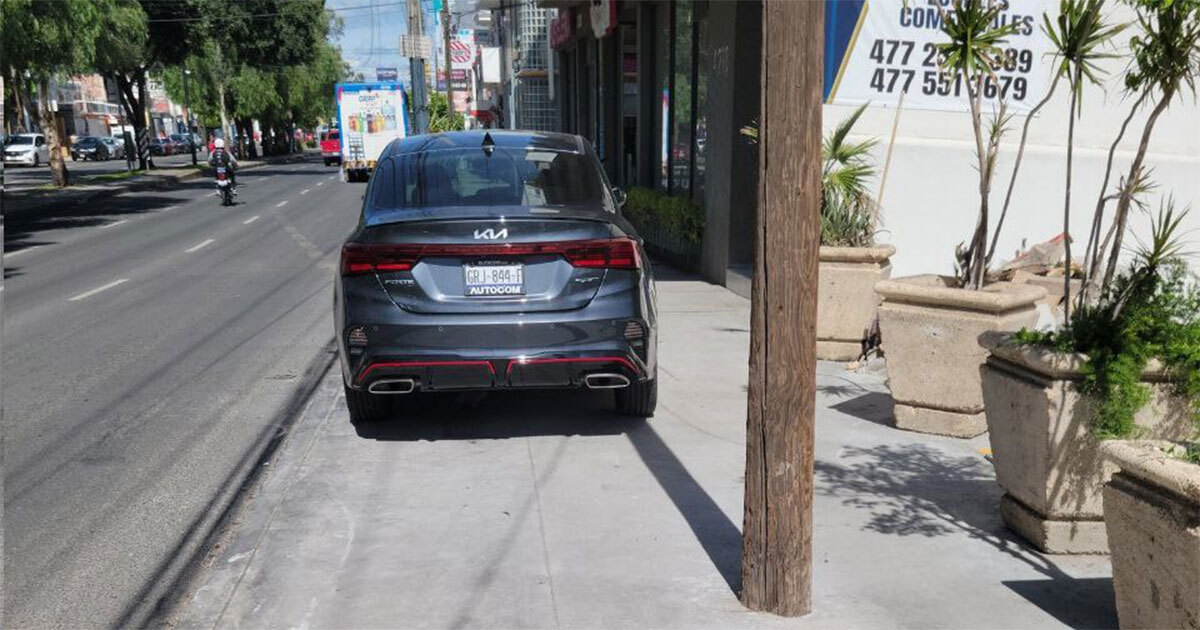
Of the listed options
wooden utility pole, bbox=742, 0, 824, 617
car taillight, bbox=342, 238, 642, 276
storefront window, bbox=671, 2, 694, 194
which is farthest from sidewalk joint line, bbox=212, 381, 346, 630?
storefront window, bbox=671, 2, 694, 194

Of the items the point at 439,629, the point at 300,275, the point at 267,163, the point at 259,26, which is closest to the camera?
the point at 439,629

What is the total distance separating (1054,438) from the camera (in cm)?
411

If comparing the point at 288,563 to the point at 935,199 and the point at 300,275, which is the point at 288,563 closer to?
the point at 935,199

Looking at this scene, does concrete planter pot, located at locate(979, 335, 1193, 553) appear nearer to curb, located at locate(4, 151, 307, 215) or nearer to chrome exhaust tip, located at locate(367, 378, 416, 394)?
chrome exhaust tip, located at locate(367, 378, 416, 394)

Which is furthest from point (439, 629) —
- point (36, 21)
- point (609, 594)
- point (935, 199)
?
point (36, 21)

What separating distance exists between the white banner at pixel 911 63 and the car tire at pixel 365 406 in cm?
624

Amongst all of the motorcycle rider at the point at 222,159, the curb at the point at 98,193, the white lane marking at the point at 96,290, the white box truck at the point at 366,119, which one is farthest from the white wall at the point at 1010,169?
the white box truck at the point at 366,119

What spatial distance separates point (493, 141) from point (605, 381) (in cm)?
198

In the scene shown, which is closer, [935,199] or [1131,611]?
[1131,611]

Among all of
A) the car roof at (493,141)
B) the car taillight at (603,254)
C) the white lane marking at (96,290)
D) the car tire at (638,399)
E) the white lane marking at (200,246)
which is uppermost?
the car roof at (493,141)

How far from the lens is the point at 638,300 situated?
18.6ft

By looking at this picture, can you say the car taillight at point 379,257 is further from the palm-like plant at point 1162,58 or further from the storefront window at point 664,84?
the storefront window at point 664,84

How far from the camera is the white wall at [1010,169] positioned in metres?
10.2

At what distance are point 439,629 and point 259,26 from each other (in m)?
50.3
